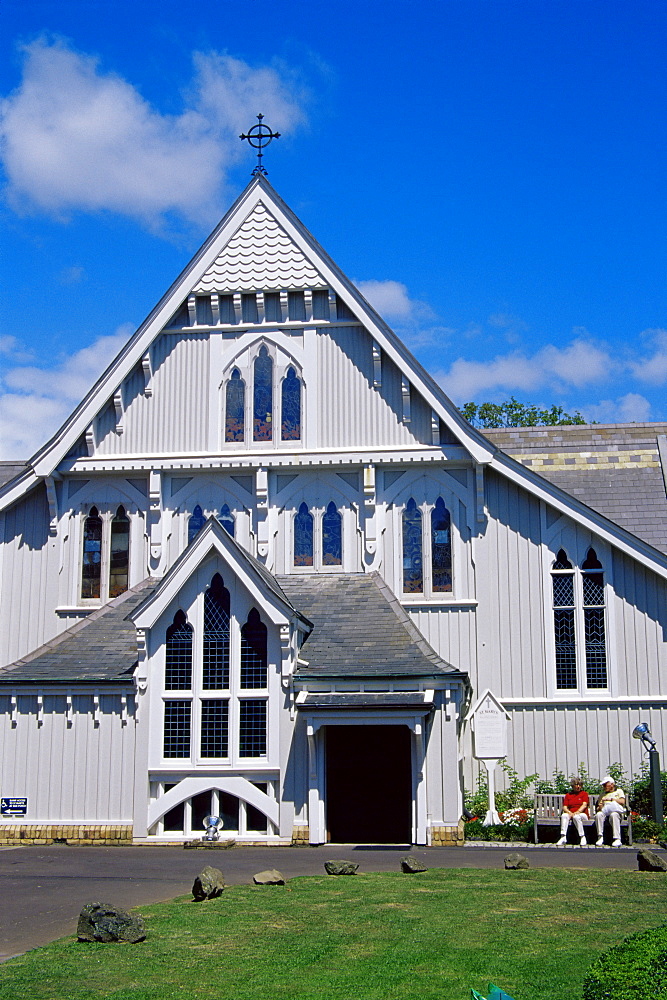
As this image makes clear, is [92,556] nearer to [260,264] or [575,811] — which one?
[260,264]

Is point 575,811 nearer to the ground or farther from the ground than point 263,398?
nearer to the ground

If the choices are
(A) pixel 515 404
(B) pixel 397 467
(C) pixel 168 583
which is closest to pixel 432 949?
(C) pixel 168 583

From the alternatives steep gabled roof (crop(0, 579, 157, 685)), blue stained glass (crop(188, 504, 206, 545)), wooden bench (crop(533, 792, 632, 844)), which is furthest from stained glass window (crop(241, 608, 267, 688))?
wooden bench (crop(533, 792, 632, 844))

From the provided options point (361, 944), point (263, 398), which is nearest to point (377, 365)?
point (263, 398)

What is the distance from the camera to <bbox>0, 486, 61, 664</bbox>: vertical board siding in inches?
1036

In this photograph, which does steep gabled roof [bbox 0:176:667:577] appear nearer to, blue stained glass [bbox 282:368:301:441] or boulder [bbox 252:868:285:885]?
blue stained glass [bbox 282:368:301:441]

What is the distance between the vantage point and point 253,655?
21.8 meters

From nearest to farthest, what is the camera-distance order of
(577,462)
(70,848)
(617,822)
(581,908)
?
(581,908), (617,822), (70,848), (577,462)

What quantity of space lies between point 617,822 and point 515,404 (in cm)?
3767

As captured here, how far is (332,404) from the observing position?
26.1 meters

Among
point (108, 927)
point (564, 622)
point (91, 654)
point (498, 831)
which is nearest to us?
point (108, 927)

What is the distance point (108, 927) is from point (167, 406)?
17177 millimetres

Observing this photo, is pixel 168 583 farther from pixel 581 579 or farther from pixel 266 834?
pixel 581 579

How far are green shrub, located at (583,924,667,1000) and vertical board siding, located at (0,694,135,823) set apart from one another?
47.9 feet
